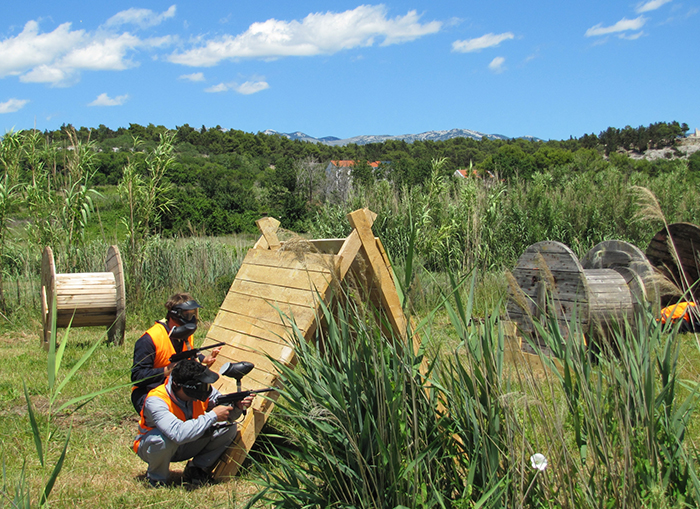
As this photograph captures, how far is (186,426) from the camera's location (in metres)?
3.34

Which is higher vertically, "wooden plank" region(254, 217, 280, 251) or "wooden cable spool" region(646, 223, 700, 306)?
"wooden plank" region(254, 217, 280, 251)

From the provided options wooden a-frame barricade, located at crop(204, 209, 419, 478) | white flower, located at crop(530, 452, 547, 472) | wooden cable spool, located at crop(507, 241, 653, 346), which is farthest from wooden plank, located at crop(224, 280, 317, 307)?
wooden cable spool, located at crop(507, 241, 653, 346)

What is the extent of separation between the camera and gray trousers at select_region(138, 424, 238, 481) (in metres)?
3.43

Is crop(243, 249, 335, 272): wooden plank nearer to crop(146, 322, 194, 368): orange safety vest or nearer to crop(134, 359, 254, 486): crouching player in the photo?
crop(146, 322, 194, 368): orange safety vest

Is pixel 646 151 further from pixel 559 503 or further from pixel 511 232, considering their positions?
pixel 559 503

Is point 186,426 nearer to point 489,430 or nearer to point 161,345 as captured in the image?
point 161,345

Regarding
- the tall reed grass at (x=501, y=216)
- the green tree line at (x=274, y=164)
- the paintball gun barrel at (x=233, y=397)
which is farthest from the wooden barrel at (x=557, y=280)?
the green tree line at (x=274, y=164)

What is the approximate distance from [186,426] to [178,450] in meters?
0.43

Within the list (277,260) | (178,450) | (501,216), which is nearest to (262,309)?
(277,260)

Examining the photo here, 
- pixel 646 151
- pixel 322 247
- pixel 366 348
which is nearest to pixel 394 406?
pixel 366 348

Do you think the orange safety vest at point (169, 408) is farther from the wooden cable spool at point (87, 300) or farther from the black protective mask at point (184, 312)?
the wooden cable spool at point (87, 300)

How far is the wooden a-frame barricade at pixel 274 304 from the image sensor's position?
3553 millimetres

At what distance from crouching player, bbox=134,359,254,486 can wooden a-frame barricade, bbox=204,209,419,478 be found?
0.13m

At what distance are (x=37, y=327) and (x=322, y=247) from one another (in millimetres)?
6673
